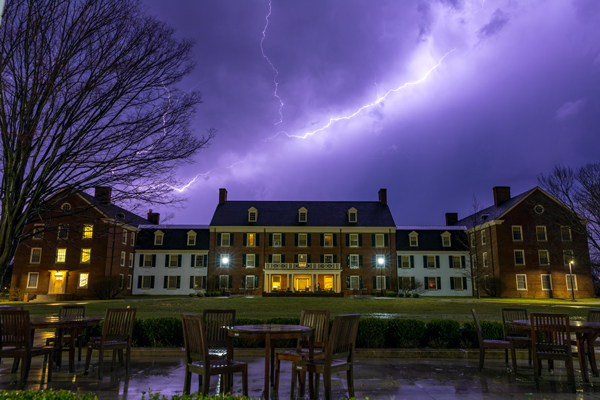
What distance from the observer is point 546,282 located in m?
37.2

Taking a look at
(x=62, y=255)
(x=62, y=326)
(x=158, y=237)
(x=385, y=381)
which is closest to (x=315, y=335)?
(x=385, y=381)

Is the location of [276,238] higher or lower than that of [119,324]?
higher

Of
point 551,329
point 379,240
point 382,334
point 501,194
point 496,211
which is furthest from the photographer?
point 379,240

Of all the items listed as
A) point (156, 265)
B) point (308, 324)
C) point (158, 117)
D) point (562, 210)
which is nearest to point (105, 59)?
point (158, 117)

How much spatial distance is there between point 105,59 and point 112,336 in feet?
15.0

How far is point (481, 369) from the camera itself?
7.77 m

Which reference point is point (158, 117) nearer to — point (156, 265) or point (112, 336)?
point (112, 336)

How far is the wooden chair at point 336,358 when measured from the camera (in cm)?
546

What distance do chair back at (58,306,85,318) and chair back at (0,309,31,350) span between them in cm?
247

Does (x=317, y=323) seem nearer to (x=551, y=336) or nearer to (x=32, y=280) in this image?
(x=551, y=336)

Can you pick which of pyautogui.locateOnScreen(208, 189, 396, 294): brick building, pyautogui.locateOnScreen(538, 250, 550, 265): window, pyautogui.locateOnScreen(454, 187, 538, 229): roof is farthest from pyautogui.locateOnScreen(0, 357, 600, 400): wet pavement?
pyautogui.locateOnScreen(538, 250, 550, 265): window

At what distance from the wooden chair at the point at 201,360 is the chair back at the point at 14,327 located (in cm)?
264

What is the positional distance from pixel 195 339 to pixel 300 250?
37.8 metres

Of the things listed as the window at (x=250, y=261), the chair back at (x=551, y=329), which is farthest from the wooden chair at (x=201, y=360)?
the window at (x=250, y=261)
